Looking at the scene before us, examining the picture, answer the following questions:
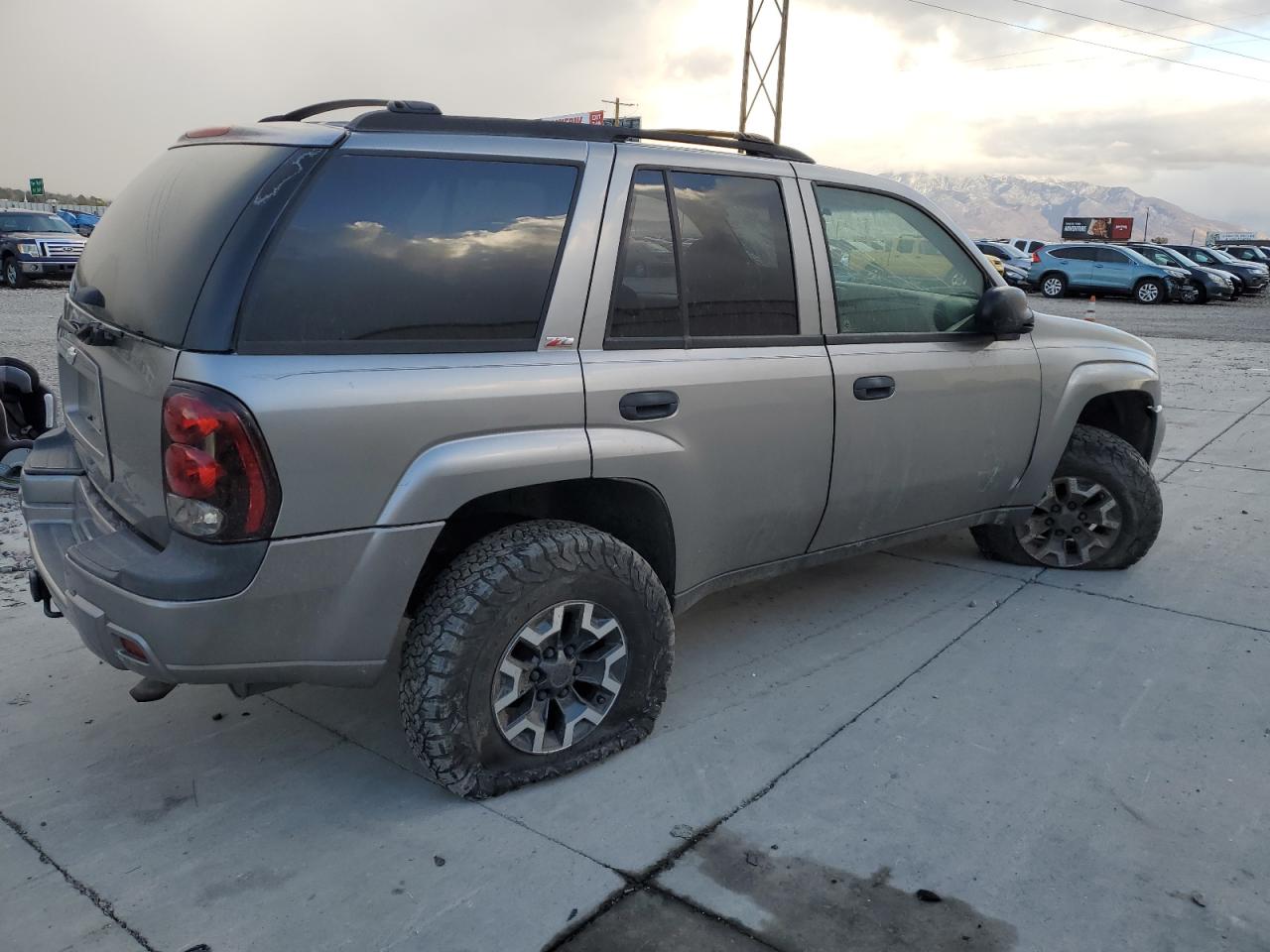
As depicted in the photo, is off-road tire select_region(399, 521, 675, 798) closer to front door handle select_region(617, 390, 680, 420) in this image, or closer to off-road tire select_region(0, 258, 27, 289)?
front door handle select_region(617, 390, 680, 420)

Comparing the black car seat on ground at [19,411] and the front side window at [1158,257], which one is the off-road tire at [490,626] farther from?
the front side window at [1158,257]

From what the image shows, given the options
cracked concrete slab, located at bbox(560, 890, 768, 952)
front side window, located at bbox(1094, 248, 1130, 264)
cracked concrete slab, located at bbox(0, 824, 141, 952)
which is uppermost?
front side window, located at bbox(1094, 248, 1130, 264)

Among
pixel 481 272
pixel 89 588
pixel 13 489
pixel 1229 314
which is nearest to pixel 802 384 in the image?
pixel 481 272

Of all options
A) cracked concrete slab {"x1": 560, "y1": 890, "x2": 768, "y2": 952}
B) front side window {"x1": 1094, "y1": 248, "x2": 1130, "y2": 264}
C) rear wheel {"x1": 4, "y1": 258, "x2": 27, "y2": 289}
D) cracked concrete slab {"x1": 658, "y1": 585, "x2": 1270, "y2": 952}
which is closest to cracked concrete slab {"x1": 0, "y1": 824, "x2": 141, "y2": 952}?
cracked concrete slab {"x1": 560, "y1": 890, "x2": 768, "y2": 952}

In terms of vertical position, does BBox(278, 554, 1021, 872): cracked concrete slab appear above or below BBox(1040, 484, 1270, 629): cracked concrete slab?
below

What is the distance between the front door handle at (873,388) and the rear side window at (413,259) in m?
1.28

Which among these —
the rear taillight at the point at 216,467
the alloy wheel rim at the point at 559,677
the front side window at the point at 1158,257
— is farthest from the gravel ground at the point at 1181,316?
the rear taillight at the point at 216,467

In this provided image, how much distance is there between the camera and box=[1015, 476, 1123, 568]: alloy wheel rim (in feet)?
15.6

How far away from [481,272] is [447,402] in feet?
1.30

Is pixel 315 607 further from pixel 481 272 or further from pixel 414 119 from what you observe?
pixel 414 119

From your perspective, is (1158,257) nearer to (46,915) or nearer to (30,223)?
(30,223)

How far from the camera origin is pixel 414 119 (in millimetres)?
2859

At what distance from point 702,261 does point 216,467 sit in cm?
163

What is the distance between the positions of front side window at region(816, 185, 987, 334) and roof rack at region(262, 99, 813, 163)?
12.1 inches
